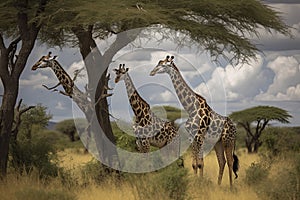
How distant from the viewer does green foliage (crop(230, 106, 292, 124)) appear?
101 ft

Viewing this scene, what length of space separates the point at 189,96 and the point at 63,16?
304 cm

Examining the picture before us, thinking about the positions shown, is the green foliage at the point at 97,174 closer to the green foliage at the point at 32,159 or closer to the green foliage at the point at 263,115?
the green foliage at the point at 32,159

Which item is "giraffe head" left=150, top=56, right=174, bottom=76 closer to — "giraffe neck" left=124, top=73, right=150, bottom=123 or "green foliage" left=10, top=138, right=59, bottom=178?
"giraffe neck" left=124, top=73, right=150, bottom=123

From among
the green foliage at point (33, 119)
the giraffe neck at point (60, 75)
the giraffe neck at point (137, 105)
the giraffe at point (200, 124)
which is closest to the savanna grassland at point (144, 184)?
the giraffe at point (200, 124)

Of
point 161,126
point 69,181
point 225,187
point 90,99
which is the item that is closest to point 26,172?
point 69,181

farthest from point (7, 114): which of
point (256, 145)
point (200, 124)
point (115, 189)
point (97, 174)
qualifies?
point (256, 145)

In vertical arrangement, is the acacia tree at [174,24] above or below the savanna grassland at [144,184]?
above

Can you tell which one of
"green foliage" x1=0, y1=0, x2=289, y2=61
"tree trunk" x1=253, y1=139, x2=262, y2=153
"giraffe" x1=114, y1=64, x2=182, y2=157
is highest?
"green foliage" x1=0, y1=0, x2=289, y2=61

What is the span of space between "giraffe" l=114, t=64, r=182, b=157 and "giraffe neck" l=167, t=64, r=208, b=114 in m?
0.75

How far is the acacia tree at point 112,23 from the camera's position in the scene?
13.7 meters

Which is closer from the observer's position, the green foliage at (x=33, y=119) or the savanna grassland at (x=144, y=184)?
the savanna grassland at (x=144, y=184)

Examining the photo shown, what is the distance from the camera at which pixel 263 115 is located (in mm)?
30812

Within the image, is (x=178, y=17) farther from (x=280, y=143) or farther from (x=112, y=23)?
(x=280, y=143)

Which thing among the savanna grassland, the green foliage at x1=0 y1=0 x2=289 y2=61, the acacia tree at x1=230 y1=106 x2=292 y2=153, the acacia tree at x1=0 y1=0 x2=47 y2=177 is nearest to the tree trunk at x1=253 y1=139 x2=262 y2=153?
the acacia tree at x1=230 y1=106 x2=292 y2=153
